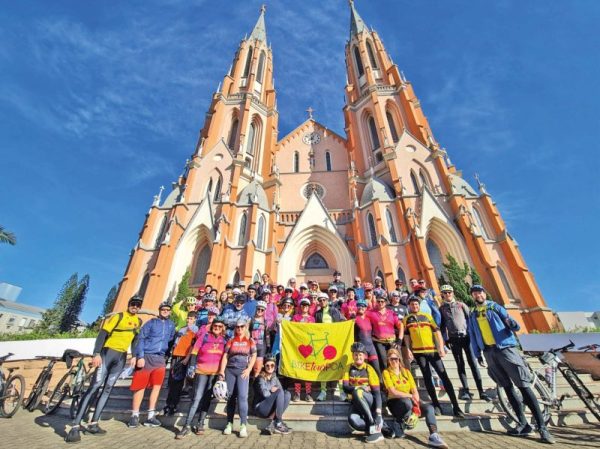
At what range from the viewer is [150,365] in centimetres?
532

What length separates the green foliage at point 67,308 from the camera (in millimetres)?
29484

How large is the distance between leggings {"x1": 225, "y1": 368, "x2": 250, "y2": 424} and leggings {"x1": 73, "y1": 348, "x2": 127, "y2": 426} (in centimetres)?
205

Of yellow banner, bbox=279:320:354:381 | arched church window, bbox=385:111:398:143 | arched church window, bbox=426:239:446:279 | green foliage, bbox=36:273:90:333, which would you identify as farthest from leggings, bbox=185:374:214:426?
green foliage, bbox=36:273:90:333

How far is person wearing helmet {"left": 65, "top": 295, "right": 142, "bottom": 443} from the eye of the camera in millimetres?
4773

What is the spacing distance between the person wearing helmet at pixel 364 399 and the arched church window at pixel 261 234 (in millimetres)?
16837

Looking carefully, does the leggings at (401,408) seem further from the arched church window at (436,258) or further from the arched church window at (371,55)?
the arched church window at (371,55)

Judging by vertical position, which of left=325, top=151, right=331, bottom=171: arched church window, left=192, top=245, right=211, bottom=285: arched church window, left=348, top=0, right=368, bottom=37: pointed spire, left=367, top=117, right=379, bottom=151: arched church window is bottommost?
left=192, top=245, right=211, bottom=285: arched church window

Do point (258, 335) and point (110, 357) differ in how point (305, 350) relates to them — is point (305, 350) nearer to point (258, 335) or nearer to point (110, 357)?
point (258, 335)

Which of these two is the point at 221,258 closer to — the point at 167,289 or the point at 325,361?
the point at 167,289

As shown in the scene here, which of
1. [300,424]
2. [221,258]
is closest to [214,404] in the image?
[300,424]

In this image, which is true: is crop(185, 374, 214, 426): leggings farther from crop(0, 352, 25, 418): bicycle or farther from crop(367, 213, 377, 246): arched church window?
crop(367, 213, 377, 246): arched church window

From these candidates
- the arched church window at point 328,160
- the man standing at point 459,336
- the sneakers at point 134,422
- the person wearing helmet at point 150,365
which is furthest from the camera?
the arched church window at point 328,160

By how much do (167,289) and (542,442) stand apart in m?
19.5

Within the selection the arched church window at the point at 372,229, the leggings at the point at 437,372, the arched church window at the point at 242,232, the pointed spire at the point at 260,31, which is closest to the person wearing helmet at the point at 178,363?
the leggings at the point at 437,372
